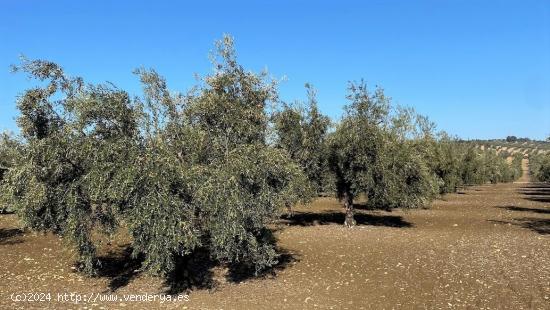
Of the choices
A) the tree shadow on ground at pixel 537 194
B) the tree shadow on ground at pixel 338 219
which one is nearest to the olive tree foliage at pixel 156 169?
the tree shadow on ground at pixel 338 219

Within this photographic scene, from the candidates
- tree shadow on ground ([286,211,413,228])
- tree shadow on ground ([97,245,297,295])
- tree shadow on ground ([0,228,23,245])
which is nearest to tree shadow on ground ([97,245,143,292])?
tree shadow on ground ([97,245,297,295])

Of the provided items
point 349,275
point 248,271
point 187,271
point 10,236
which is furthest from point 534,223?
point 10,236

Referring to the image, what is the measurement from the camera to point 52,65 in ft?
59.1

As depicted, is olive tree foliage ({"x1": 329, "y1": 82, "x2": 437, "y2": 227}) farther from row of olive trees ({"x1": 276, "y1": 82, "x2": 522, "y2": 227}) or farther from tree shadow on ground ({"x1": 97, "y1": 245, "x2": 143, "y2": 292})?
tree shadow on ground ({"x1": 97, "y1": 245, "x2": 143, "y2": 292})

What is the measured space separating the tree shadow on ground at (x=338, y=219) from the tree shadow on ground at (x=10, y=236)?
20786 mm

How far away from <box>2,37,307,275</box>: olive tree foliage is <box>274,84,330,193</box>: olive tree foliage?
14.1 metres

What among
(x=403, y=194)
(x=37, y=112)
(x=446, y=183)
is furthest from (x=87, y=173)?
(x=446, y=183)

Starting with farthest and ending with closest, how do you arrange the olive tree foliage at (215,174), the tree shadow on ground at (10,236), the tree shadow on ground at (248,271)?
the tree shadow on ground at (10,236) < the tree shadow on ground at (248,271) < the olive tree foliage at (215,174)

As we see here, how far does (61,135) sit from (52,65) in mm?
3100

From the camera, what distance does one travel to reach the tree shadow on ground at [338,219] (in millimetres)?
38125

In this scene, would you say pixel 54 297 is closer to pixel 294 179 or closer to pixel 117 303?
pixel 117 303

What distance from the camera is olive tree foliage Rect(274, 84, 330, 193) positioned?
111ft

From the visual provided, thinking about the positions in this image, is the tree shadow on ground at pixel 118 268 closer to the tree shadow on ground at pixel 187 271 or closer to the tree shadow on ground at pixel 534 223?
the tree shadow on ground at pixel 187 271

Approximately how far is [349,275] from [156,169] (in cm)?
1057
